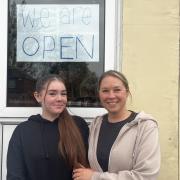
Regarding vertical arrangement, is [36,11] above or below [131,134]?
above

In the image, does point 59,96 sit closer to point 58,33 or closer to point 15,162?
point 15,162

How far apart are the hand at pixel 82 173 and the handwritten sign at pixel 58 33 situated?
1.20 m

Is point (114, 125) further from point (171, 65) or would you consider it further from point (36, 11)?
point (36, 11)

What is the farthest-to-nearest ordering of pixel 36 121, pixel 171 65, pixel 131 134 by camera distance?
pixel 171 65 → pixel 36 121 → pixel 131 134

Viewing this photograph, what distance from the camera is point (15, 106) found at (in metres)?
3.78

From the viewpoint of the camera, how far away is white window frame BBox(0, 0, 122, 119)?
3.74 meters

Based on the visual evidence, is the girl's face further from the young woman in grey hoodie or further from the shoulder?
the young woman in grey hoodie

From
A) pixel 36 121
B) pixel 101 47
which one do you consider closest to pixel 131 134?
pixel 36 121

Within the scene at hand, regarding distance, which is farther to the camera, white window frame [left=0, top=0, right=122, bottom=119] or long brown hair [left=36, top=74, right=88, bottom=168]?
white window frame [left=0, top=0, right=122, bottom=119]

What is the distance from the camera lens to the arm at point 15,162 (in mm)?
2934

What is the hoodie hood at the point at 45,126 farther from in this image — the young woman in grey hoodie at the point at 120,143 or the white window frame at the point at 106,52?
the white window frame at the point at 106,52

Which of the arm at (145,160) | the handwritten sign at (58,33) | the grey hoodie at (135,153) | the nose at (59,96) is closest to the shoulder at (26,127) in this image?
the nose at (59,96)

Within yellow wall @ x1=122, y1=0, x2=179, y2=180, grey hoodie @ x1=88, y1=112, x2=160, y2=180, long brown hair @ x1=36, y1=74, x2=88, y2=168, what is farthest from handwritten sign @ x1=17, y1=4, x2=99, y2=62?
grey hoodie @ x1=88, y1=112, x2=160, y2=180

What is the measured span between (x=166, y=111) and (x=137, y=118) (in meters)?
0.94
